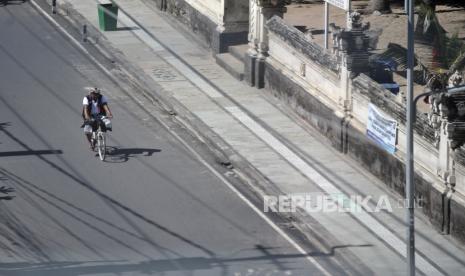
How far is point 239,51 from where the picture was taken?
41.4 meters

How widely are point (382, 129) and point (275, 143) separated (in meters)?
3.81

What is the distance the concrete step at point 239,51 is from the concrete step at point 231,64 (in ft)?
0.34

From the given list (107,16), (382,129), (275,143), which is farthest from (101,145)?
(107,16)

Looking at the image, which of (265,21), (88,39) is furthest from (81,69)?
(265,21)

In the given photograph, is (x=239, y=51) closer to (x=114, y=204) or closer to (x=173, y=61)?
(x=173, y=61)

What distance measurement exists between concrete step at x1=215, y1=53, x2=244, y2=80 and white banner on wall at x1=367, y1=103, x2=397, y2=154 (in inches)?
336

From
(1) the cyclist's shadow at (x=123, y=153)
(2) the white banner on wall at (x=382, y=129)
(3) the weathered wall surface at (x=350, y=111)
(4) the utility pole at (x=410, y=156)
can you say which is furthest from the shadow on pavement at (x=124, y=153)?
(4) the utility pole at (x=410, y=156)

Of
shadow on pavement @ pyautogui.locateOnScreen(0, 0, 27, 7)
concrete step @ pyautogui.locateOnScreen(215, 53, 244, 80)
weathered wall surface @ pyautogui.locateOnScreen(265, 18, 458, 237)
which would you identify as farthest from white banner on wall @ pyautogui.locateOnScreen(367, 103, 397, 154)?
shadow on pavement @ pyautogui.locateOnScreen(0, 0, 27, 7)

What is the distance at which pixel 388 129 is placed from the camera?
1224 inches

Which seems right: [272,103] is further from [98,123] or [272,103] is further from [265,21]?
[98,123]

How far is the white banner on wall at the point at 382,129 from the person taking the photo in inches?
1216

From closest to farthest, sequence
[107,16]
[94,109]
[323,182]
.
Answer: [323,182], [94,109], [107,16]

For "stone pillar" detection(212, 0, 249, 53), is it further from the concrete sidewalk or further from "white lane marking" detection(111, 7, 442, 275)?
"white lane marking" detection(111, 7, 442, 275)

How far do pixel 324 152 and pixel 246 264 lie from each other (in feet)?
24.2
